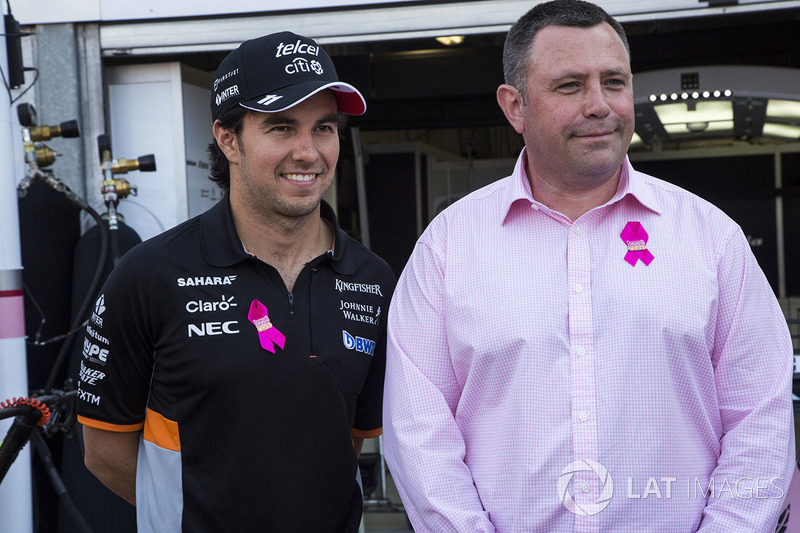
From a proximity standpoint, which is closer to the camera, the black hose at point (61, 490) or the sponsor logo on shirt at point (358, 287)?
the sponsor logo on shirt at point (358, 287)

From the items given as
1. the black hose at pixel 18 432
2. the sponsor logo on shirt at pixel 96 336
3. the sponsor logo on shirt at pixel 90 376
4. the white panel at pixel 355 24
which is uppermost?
the white panel at pixel 355 24

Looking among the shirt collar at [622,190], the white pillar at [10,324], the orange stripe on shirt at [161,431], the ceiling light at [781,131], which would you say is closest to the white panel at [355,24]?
the white pillar at [10,324]

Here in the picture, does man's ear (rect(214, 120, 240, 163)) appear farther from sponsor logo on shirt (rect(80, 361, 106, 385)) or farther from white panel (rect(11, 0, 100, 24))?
white panel (rect(11, 0, 100, 24))

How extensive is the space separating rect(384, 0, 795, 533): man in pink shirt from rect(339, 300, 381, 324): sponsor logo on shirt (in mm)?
169

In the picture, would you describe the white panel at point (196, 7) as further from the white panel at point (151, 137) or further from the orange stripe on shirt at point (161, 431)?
the orange stripe on shirt at point (161, 431)

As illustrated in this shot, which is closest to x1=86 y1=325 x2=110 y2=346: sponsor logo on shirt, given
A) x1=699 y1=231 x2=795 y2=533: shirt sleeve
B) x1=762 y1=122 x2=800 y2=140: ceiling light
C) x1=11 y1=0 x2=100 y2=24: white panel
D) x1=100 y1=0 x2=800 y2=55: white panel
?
x1=699 y1=231 x2=795 y2=533: shirt sleeve

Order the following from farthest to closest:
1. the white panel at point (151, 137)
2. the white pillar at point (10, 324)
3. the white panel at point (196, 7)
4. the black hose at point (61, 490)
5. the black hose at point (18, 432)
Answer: the white panel at point (151, 137) → the white panel at point (196, 7) → the black hose at point (61, 490) → the white pillar at point (10, 324) → the black hose at point (18, 432)

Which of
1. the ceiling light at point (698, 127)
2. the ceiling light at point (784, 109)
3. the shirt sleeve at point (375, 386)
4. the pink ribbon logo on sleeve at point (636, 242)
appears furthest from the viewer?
the ceiling light at point (698, 127)

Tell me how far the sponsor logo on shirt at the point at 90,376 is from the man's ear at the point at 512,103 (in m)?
1.11

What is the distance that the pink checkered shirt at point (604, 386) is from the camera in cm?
173

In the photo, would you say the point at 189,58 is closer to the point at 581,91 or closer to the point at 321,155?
the point at 321,155

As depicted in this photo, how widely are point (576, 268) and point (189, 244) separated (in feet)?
2.92

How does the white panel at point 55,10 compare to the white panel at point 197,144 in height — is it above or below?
above

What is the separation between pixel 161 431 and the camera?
1937 mm
